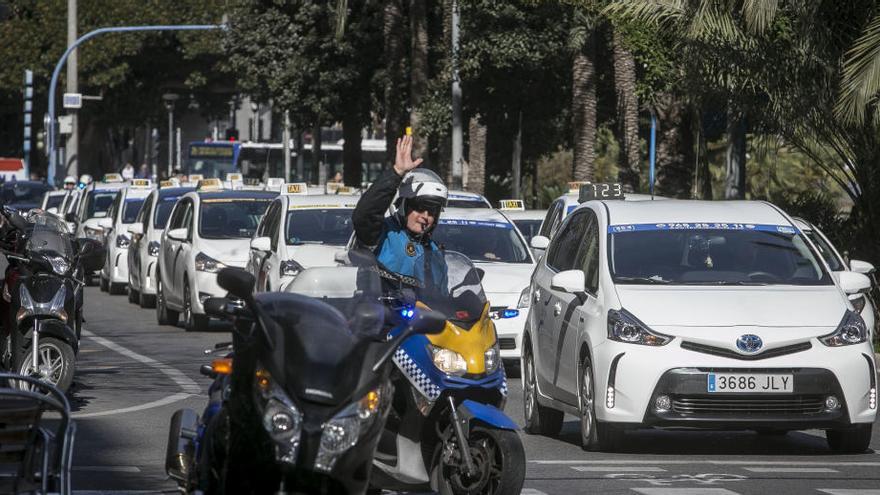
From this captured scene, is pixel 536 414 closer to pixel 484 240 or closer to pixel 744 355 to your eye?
pixel 744 355

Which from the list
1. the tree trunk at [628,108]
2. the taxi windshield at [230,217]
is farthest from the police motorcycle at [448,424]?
the tree trunk at [628,108]

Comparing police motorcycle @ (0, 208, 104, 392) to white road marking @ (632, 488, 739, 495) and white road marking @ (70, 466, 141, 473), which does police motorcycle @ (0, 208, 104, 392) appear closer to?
white road marking @ (70, 466, 141, 473)

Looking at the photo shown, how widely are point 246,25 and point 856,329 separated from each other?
4014 centimetres

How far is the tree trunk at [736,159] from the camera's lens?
26173mm

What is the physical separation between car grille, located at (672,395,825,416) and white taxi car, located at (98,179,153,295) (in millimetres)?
20525

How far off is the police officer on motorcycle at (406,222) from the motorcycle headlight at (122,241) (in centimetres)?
2262

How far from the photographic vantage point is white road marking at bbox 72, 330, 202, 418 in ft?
45.4

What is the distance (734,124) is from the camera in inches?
1001

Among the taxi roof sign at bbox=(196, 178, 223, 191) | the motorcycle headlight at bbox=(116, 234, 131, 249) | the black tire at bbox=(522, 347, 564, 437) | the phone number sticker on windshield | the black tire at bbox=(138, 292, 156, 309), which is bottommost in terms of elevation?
the black tire at bbox=(138, 292, 156, 309)

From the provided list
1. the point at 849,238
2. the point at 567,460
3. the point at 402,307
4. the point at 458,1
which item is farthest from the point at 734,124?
the point at 402,307

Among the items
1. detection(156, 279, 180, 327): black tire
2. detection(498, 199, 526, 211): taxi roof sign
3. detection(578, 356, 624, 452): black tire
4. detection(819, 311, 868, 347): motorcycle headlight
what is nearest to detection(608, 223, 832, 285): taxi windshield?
detection(819, 311, 868, 347): motorcycle headlight

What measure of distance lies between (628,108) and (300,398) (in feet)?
87.8

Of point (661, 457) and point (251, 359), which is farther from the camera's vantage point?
point (661, 457)

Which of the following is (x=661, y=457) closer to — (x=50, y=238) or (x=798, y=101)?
(x=50, y=238)
